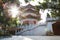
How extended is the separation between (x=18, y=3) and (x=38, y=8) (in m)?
0.25

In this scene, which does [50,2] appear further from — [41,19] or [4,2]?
[4,2]

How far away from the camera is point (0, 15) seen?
175 centimetres

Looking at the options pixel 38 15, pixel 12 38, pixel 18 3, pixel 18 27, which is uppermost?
pixel 18 3

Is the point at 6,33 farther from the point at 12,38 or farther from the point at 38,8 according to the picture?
the point at 38,8

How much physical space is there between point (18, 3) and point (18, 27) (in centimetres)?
29

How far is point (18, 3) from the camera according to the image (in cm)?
175

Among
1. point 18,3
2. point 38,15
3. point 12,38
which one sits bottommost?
point 12,38

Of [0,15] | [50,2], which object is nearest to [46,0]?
[50,2]

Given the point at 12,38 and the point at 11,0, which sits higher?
the point at 11,0

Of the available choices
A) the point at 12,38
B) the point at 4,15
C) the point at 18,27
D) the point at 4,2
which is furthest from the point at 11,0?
the point at 12,38

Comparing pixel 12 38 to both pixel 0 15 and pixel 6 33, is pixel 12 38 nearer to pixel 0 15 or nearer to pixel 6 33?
pixel 6 33

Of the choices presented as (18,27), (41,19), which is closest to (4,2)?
(18,27)

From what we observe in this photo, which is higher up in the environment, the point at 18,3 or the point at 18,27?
the point at 18,3

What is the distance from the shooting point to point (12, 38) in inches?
68.2
